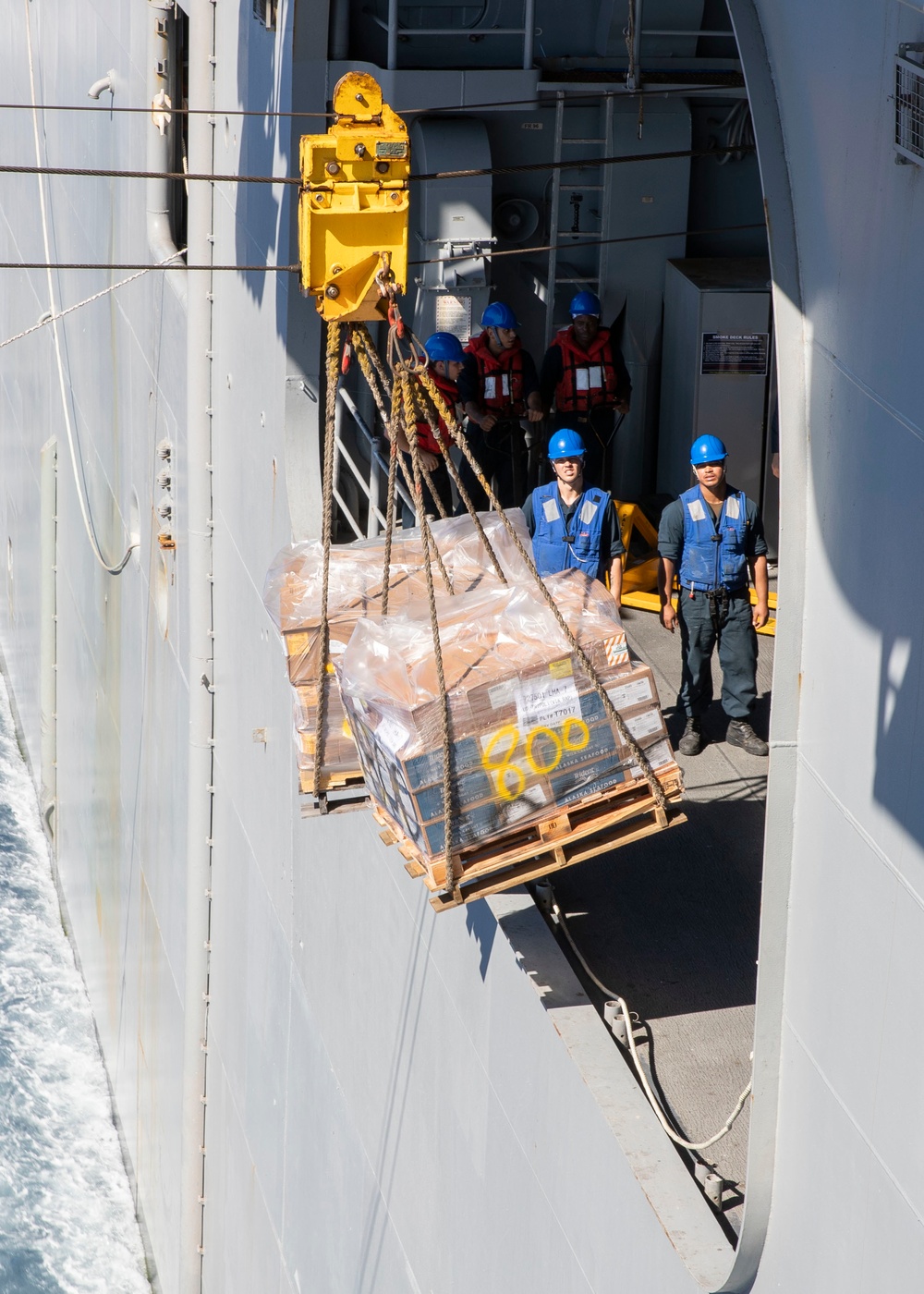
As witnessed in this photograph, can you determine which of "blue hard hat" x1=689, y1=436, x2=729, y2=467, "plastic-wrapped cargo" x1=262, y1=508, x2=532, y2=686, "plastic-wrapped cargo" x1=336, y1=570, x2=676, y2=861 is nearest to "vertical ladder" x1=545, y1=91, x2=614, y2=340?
"blue hard hat" x1=689, y1=436, x2=729, y2=467

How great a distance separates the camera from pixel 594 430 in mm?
10039

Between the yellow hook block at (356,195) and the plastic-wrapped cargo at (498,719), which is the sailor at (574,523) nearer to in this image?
the yellow hook block at (356,195)

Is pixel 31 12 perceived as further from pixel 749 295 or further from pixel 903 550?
pixel 903 550

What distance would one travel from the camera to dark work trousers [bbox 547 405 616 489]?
9891mm

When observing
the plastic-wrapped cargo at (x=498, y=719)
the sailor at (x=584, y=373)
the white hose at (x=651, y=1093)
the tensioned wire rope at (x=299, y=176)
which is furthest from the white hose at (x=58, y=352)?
the plastic-wrapped cargo at (x=498, y=719)

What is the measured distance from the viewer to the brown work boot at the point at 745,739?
7898mm

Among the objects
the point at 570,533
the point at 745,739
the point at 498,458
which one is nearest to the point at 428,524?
the point at 570,533

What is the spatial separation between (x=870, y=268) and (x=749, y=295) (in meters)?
7.22

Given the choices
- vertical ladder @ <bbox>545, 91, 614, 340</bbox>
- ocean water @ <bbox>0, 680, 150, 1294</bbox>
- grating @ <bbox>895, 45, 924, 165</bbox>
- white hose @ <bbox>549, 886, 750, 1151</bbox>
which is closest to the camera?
grating @ <bbox>895, 45, 924, 165</bbox>

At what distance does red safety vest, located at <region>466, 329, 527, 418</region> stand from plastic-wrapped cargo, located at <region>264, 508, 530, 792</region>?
3181 millimetres

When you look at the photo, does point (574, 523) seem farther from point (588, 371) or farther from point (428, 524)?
point (588, 371)

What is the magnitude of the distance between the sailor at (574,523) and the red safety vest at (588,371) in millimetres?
2269

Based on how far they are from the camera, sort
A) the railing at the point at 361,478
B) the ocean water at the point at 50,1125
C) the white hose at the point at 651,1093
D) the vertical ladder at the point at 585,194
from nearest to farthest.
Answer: the white hose at the point at 651,1093
the railing at the point at 361,478
the vertical ladder at the point at 585,194
the ocean water at the point at 50,1125

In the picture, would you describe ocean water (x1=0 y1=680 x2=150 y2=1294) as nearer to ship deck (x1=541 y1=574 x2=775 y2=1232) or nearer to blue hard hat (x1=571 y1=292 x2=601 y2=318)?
ship deck (x1=541 y1=574 x2=775 y2=1232)
